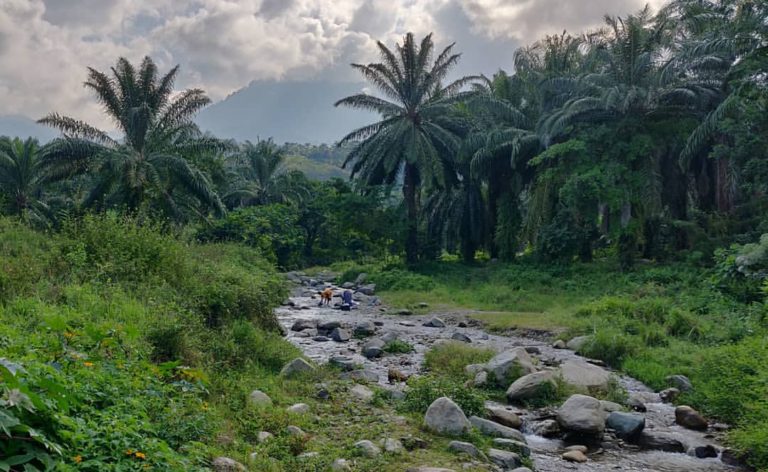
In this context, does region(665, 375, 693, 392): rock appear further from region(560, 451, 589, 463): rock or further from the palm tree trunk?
the palm tree trunk

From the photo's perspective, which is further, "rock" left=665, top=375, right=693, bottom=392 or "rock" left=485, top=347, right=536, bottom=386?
"rock" left=485, top=347, right=536, bottom=386

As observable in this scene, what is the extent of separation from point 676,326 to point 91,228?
44.7 ft

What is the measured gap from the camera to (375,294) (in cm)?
2662

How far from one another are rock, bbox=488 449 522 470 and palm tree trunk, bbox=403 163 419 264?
25.0 m

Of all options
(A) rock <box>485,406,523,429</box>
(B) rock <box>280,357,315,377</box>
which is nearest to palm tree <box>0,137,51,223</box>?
(B) rock <box>280,357,315,377</box>

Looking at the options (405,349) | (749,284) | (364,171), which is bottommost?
(405,349)

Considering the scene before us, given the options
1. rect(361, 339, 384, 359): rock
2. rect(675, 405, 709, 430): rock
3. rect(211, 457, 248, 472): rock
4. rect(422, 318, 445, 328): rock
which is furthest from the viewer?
rect(422, 318, 445, 328): rock

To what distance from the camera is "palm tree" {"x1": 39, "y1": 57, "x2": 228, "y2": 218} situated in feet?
70.1

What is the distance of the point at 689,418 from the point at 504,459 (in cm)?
370

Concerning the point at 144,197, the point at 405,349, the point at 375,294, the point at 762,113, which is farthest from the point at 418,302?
the point at 762,113

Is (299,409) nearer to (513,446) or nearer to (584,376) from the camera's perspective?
(513,446)

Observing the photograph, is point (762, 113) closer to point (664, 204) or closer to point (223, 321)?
point (664, 204)

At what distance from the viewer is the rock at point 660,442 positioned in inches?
316

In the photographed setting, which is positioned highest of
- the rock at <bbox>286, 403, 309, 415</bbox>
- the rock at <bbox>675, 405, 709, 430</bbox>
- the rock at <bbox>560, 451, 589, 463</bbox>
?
the rock at <bbox>675, 405, 709, 430</bbox>
